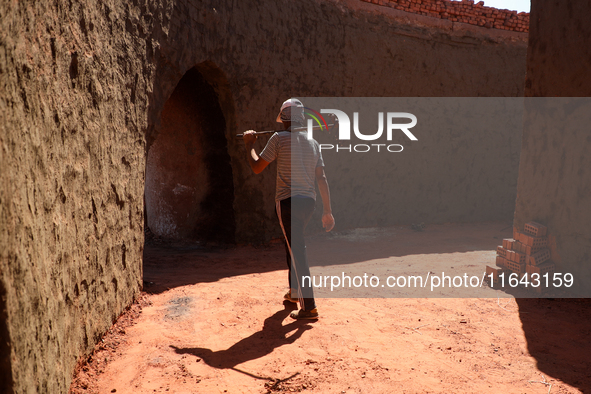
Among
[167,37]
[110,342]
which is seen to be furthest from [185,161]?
[110,342]

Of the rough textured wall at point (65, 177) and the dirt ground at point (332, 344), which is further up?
the rough textured wall at point (65, 177)

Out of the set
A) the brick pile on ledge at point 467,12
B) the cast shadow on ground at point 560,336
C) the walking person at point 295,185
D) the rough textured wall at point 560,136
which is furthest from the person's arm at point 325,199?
the brick pile on ledge at point 467,12

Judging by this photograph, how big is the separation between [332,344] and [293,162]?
1423 mm

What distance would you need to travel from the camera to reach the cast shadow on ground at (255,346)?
9.95 feet

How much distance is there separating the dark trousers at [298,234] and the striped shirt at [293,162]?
0.07 m

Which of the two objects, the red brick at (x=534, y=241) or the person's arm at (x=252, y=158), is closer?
the person's arm at (x=252, y=158)

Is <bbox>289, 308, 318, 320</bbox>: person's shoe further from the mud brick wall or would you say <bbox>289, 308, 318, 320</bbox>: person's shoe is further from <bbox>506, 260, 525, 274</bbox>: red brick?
<bbox>506, 260, 525, 274</bbox>: red brick

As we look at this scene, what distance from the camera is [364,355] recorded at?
124 inches

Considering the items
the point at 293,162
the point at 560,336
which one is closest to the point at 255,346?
the point at 293,162

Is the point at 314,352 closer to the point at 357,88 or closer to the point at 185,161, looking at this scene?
the point at 185,161

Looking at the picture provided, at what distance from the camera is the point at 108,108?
3.31 meters

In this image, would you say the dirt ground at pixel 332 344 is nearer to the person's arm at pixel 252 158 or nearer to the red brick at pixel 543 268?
the red brick at pixel 543 268

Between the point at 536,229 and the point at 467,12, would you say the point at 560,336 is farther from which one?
the point at 467,12

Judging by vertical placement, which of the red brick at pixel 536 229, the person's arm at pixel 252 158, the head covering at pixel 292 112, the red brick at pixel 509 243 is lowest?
the red brick at pixel 509 243
